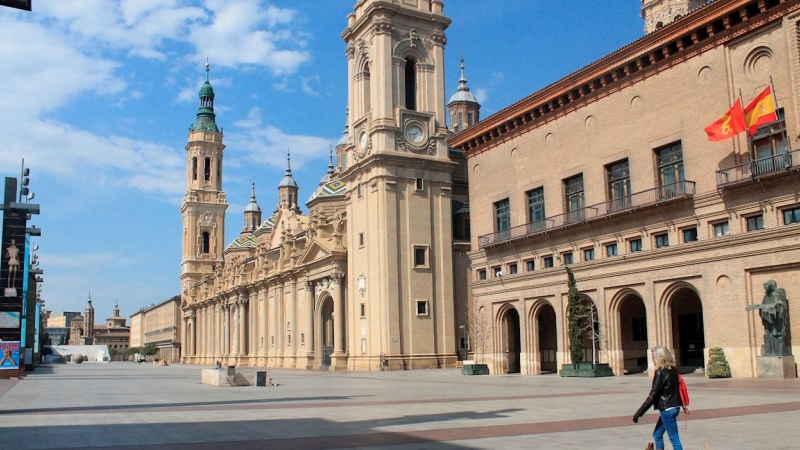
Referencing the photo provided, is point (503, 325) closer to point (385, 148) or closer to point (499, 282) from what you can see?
point (499, 282)

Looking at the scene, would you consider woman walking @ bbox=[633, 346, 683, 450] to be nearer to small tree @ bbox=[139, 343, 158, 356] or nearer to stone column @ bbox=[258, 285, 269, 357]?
stone column @ bbox=[258, 285, 269, 357]

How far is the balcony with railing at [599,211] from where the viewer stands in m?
36.7

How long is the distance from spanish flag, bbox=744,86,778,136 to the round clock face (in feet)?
111

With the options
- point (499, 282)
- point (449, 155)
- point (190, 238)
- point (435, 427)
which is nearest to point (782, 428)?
point (435, 427)

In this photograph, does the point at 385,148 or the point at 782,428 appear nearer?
the point at 782,428

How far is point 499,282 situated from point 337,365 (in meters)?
23.1

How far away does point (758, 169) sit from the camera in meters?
32.4

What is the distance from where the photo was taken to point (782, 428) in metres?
15.0

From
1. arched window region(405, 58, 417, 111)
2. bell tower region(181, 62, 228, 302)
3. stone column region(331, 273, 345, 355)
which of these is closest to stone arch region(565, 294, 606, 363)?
arched window region(405, 58, 417, 111)

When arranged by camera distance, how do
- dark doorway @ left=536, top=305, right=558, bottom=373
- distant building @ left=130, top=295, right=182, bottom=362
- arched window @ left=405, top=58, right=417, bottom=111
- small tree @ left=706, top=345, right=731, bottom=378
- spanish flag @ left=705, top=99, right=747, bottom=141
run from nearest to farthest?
1. spanish flag @ left=705, top=99, right=747, bottom=141
2. small tree @ left=706, top=345, right=731, bottom=378
3. dark doorway @ left=536, top=305, right=558, bottom=373
4. arched window @ left=405, top=58, right=417, bottom=111
5. distant building @ left=130, top=295, right=182, bottom=362

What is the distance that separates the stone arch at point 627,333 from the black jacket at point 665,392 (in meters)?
28.6

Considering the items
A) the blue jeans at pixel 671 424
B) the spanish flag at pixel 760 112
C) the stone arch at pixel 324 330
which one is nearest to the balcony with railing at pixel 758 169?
the spanish flag at pixel 760 112

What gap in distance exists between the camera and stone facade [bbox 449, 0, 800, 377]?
32.6 m

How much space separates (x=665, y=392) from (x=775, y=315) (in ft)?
75.3
